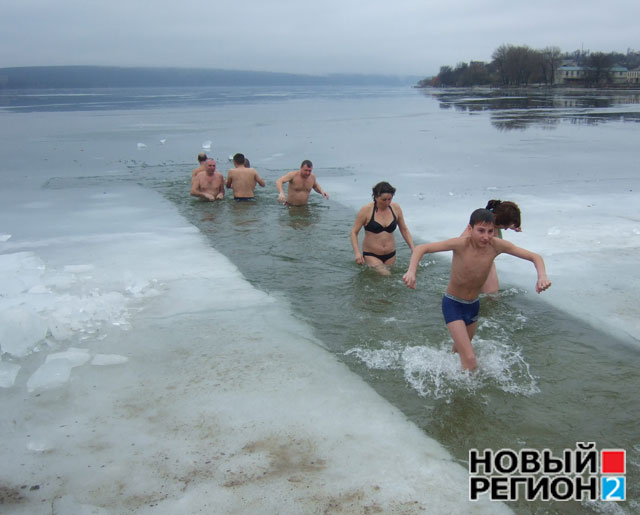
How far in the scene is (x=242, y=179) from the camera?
35.2 ft

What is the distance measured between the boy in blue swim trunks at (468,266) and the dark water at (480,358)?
31cm

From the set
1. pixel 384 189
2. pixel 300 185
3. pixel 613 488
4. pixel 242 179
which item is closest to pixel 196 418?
pixel 613 488

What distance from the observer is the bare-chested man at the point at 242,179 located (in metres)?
10.7

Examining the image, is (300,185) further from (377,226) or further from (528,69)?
(528,69)

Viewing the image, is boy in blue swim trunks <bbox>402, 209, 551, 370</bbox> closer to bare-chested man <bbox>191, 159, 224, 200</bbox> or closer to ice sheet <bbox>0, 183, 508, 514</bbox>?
ice sheet <bbox>0, 183, 508, 514</bbox>

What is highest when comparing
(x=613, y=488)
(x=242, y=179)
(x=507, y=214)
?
(x=242, y=179)

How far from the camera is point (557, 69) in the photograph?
4008 inches

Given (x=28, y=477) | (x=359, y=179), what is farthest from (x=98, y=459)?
(x=359, y=179)

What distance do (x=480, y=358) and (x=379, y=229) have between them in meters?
2.42

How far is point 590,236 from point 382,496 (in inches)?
223

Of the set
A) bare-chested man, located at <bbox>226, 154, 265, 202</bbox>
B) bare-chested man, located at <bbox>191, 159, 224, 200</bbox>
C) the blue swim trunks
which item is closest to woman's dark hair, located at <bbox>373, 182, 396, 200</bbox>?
the blue swim trunks

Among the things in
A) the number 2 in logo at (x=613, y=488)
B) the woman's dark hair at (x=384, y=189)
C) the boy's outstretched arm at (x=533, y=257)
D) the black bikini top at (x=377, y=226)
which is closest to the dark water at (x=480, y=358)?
the number 2 in logo at (x=613, y=488)

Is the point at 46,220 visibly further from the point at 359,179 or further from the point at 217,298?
the point at 359,179

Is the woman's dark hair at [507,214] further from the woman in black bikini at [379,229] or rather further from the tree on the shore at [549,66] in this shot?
the tree on the shore at [549,66]
